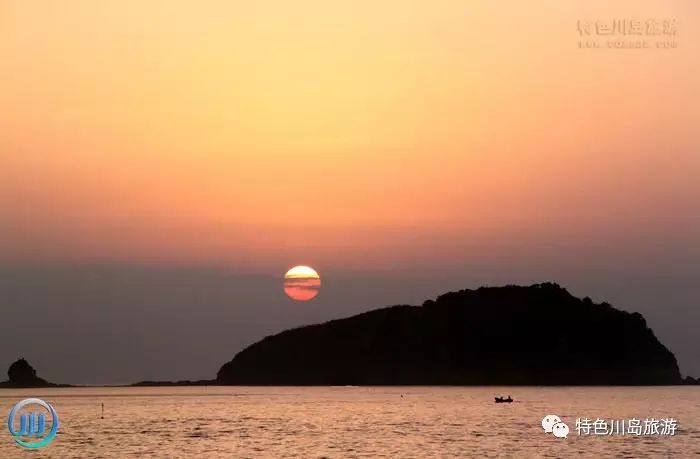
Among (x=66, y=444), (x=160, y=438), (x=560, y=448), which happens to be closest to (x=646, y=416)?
(x=560, y=448)

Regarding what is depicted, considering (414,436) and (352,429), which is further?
(352,429)

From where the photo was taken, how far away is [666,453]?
101500 mm

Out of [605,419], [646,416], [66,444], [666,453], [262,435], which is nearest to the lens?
[666,453]

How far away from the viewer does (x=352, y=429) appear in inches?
5482

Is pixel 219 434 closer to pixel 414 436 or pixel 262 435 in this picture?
pixel 262 435

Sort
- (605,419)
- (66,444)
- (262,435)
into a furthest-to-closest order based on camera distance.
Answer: (605,419) → (262,435) → (66,444)

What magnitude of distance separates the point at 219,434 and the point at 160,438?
330 inches

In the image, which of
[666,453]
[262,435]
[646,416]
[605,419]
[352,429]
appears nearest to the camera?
[666,453]

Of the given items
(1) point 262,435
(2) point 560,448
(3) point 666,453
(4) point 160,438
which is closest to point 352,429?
(1) point 262,435

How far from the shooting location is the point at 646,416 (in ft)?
569

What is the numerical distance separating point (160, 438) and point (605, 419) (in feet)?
240

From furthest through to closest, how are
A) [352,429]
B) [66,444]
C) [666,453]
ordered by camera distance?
[352,429]
[66,444]
[666,453]

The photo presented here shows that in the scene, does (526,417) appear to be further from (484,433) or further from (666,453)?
(666,453)

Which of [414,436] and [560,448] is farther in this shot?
[414,436]
